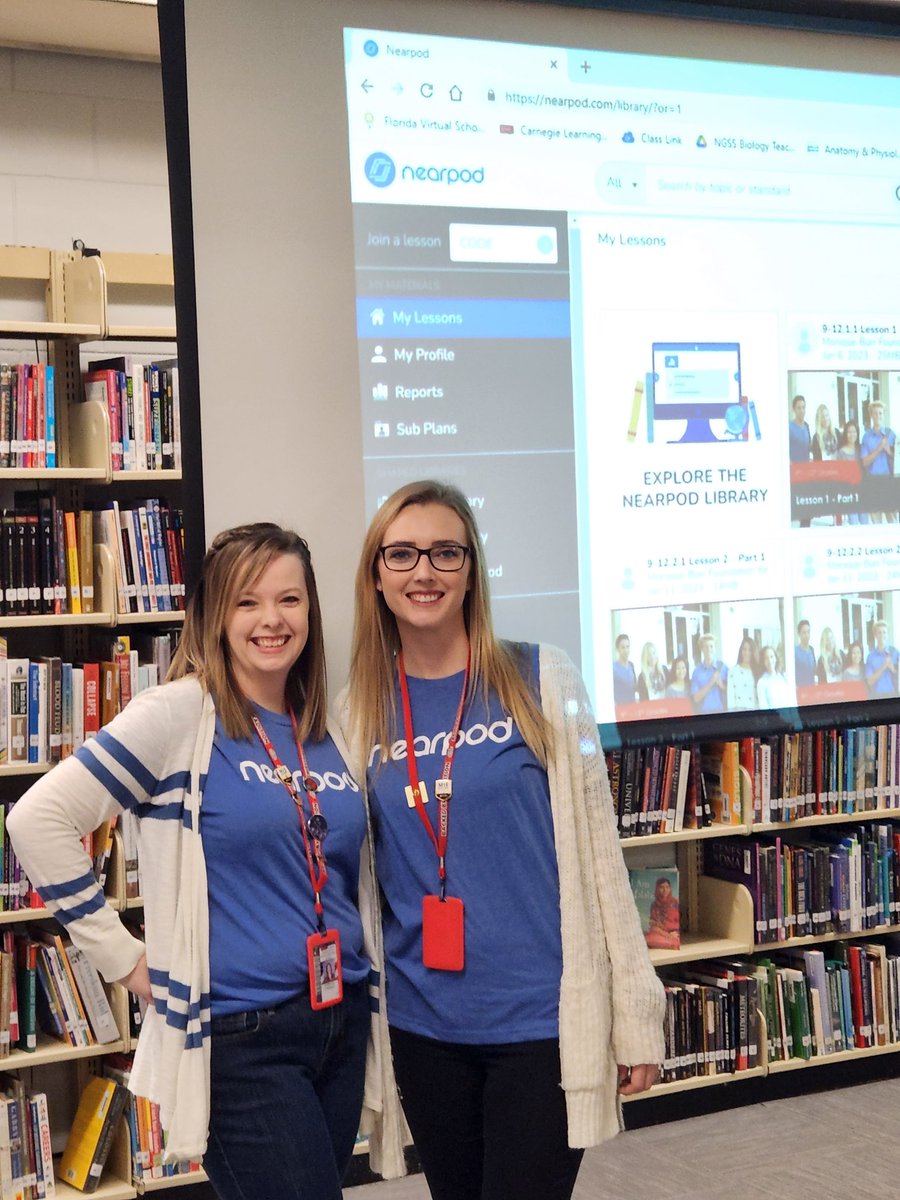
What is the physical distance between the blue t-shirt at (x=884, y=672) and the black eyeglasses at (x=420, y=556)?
1.41m

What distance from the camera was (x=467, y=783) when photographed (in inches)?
73.8

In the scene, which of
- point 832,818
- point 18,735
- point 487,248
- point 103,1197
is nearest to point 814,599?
point 487,248

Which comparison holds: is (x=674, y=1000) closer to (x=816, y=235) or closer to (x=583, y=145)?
(x=816, y=235)

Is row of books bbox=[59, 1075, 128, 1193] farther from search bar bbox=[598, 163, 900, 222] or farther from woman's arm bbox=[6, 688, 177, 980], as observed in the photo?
search bar bbox=[598, 163, 900, 222]

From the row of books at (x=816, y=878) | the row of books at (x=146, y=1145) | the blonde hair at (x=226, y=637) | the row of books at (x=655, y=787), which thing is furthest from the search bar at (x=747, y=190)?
the row of books at (x=146, y=1145)

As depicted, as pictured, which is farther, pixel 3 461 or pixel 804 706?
pixel 3 461

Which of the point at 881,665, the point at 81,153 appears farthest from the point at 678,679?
the point at 81,153

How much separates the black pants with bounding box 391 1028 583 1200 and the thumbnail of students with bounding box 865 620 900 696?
1.46 m

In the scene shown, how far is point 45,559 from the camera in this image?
3742 mm

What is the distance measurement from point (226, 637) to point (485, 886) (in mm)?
496

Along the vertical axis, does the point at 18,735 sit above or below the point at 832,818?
above

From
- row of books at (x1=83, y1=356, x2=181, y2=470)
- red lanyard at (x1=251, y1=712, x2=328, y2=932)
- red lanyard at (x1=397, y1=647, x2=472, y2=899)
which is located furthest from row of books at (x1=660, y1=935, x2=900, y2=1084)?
red lanyard at (x1=251, y1=712, x2=328, y2=932)

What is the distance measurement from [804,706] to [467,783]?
4.15 ft

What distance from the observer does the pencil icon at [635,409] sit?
2754mm
